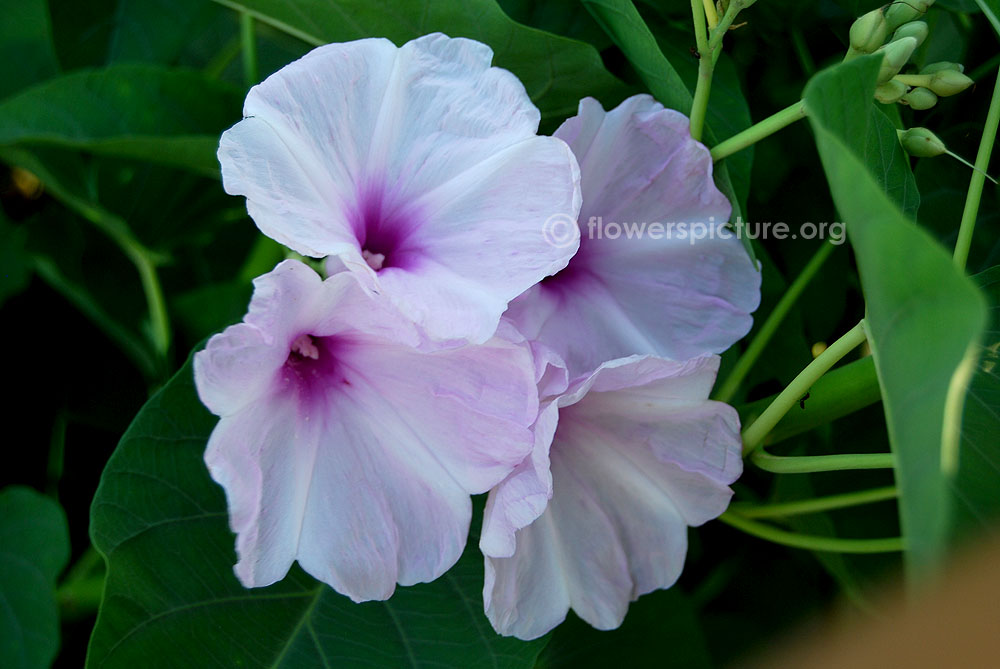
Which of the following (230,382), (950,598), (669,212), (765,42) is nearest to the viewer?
(950,598)

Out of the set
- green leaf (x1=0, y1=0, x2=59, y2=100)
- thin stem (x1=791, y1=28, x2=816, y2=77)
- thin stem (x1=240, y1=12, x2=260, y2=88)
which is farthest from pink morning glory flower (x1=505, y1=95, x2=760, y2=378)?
green leaf (x1=0, y1=0, x2=59, y2=100)

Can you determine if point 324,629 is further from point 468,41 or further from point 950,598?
point 950,598

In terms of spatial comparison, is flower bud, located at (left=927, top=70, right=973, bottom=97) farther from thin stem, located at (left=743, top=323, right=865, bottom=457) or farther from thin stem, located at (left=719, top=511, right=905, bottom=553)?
thin stem, located at (left=719, top=511, right=905, bottom=553)

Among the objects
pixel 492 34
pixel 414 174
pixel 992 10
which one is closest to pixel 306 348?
pixel 414 174

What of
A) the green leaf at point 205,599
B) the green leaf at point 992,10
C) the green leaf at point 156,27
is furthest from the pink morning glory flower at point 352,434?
the green leaf at point 156,27

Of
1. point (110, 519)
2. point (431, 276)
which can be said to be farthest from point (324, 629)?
point (431, 276)
